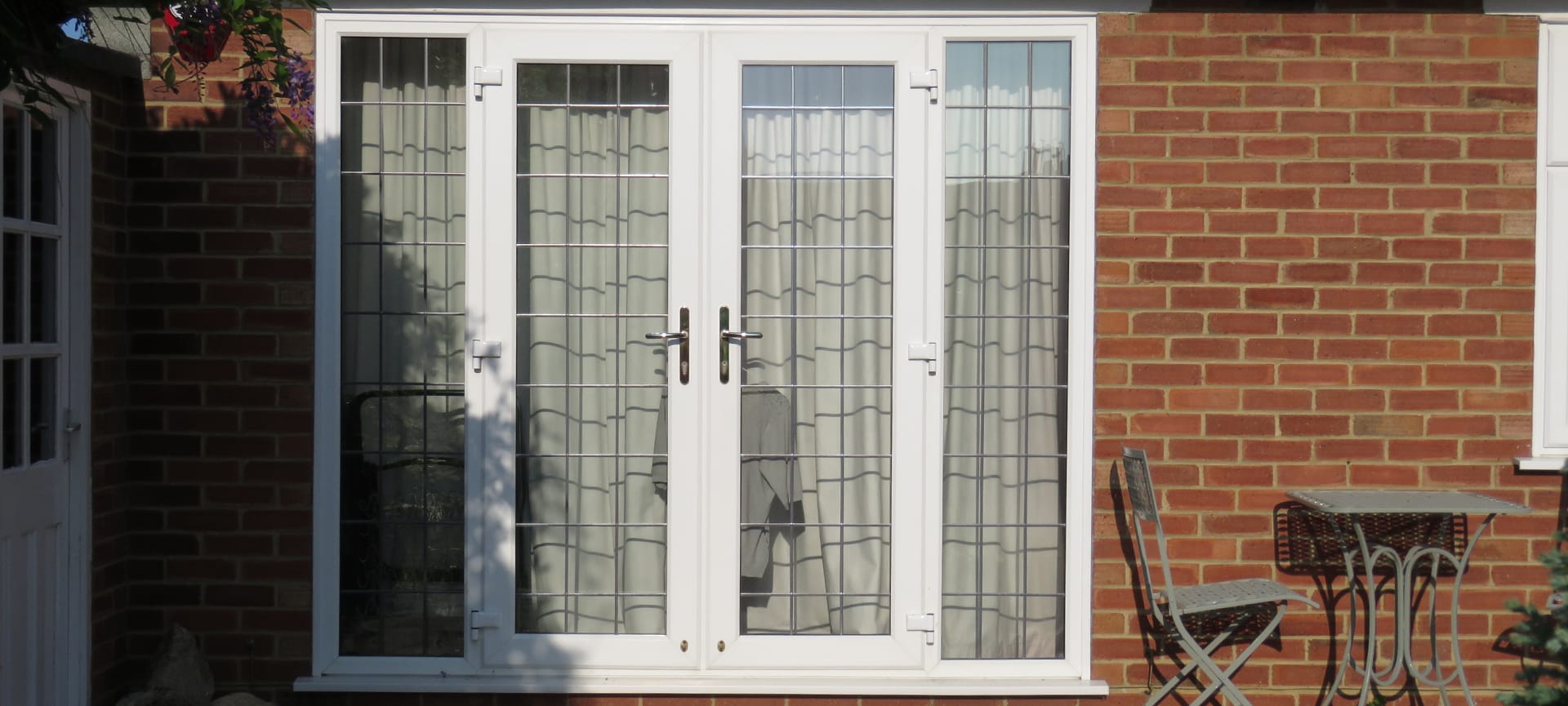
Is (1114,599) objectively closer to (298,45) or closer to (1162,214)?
(1162,214)

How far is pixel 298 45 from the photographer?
173 inches

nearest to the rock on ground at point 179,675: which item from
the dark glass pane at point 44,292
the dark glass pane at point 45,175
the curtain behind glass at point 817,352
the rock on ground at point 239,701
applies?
the rock on ground at point 239,701

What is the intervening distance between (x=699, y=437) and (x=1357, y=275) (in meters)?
2.18

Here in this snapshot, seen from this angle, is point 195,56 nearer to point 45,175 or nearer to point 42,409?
point 45,175

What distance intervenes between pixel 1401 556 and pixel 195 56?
3.96 metres

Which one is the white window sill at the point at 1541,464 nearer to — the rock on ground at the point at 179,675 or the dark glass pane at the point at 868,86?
the dark glass pane at the point at 868,86

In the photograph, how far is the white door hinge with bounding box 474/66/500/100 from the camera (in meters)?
4.38

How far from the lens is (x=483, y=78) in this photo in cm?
437

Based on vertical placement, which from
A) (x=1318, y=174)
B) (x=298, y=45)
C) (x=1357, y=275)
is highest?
(x=298, y=45)

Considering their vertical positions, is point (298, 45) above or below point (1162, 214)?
above

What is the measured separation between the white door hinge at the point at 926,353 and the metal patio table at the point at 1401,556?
1.21 meters

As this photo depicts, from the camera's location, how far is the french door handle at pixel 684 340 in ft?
14.5

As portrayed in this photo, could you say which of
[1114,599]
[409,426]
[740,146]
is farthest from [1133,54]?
[409,426]

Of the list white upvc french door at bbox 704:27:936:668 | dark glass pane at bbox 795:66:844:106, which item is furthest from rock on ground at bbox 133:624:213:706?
dark glass pane at bbox 795:66:844:106
